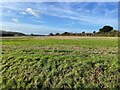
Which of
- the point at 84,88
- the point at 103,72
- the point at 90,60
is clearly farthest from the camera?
the point at 90,60

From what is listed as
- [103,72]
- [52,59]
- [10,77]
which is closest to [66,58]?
[52,59]

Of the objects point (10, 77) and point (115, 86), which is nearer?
point (115, 86)

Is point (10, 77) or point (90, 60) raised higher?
point (90, 60)

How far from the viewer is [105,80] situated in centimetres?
837

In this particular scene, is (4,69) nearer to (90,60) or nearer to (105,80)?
(90,60)

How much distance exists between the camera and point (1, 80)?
29.4 ft

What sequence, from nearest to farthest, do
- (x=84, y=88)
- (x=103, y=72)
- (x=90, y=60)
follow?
(x=84, y=88)
(x=103, y=72)
(x=90, y=60)

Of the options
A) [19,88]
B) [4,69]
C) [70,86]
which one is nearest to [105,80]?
[70,86]

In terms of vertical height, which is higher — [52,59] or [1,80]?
[52,59]

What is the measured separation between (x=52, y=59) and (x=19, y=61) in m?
1.74

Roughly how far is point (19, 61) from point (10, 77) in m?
1.34

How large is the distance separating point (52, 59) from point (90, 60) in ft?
6.27

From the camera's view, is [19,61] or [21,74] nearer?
[21,74]

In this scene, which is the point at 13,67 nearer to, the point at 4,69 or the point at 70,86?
the point at 4,69
